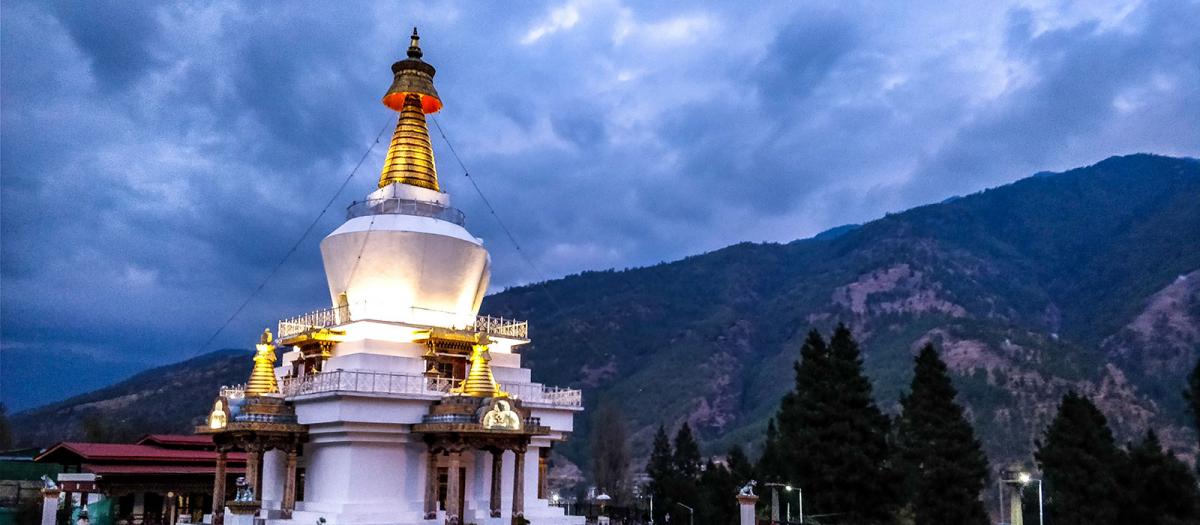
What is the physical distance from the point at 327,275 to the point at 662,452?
2614 centimetres

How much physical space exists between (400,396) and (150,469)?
1381 centimetres

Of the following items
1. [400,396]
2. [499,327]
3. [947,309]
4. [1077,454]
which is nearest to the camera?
[400,396]

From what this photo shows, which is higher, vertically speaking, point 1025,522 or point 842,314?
point 842,314

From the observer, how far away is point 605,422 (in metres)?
63.0

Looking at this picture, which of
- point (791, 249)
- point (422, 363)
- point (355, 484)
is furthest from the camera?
point (791, 249)

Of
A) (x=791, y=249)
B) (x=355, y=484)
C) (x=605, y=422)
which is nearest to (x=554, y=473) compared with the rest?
(x=605, y=422)

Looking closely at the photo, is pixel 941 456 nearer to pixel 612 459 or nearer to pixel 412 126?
pixel 412 126

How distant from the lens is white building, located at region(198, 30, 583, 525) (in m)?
25.2

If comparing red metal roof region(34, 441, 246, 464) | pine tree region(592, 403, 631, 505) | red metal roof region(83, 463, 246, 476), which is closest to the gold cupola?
red metal roof region(83, 463, 246, 476)

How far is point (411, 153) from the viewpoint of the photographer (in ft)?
101

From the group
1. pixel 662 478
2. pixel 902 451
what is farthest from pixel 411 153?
pixel 662 478

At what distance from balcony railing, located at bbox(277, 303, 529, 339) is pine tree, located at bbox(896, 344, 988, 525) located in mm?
13648

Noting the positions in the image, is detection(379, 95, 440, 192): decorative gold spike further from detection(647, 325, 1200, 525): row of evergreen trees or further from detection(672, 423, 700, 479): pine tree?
detection(672, 423, 700, 479): pine tree

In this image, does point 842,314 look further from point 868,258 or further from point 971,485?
point 971,485
